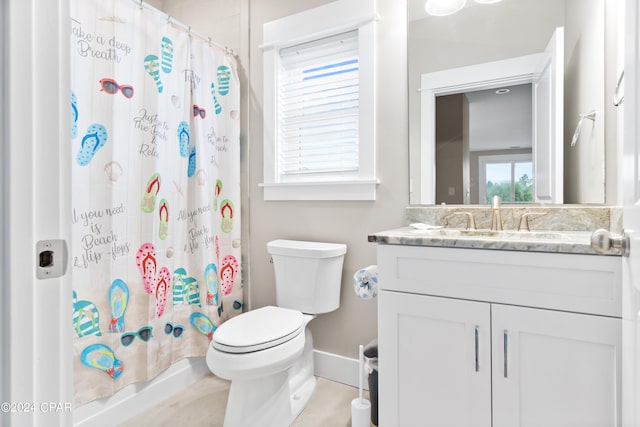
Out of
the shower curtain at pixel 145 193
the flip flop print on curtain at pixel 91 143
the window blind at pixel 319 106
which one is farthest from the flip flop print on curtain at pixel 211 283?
the flip flop print on curtain at pixel 91 143

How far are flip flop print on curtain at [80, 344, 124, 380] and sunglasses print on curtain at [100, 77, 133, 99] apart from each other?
108 cm

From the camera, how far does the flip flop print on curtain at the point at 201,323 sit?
200 centimetres

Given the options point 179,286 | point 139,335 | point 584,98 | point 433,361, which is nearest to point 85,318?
point 139,335

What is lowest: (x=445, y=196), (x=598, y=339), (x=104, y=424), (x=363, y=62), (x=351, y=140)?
(x=104, y=424)

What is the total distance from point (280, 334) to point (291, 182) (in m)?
0.94

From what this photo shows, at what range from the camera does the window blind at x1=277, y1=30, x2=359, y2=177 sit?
79.8 inches

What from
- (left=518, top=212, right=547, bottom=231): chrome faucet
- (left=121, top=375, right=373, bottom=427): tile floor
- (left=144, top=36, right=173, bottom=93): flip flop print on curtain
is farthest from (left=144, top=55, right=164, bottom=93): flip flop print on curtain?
(left=518, top=212, right=547, bottom=231): chrome faucet

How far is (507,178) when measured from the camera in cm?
169

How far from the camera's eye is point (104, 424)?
1.57 meters

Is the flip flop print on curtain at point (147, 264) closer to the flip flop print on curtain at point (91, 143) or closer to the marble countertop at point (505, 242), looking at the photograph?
the flip flop print on curtain at point (91, 143)

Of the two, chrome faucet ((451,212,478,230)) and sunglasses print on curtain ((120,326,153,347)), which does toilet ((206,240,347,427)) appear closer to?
sunglasses print on curtain ((120,326,153,347))

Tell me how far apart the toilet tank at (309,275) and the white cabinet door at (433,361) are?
54 cm
